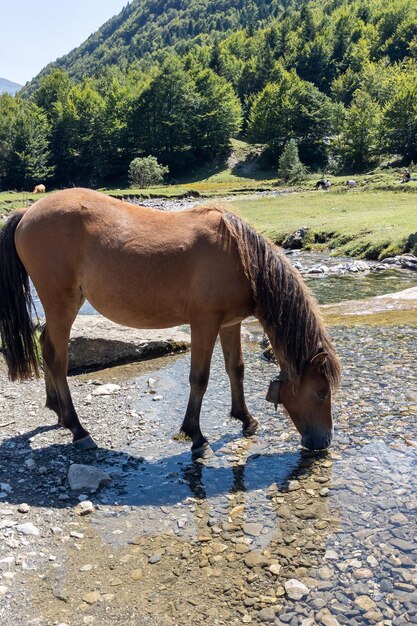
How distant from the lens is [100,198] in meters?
6.82

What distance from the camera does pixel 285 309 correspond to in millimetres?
6227

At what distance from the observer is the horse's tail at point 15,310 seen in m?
6.98

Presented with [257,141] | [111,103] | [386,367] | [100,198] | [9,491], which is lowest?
[386,367]

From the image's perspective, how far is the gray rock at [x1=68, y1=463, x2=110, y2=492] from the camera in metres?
5.80

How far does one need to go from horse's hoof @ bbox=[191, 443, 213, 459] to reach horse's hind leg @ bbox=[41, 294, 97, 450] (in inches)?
53.9

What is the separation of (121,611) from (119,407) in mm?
4349

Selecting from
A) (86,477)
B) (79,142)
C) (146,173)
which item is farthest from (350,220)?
(79,142)

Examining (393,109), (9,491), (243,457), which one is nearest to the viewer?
(9,491)

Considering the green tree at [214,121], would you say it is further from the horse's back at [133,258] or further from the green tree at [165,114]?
the horse's back at [133,258]

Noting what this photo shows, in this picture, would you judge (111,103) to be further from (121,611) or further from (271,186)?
(121,611)

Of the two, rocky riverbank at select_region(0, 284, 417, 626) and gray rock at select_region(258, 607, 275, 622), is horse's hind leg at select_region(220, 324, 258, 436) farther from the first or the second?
gray rock at select_region(258, 607, 275, 622)

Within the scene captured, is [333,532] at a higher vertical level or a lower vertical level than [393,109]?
lower

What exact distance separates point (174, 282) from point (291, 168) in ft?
274

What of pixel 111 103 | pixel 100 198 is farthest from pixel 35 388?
pixel 111 103
